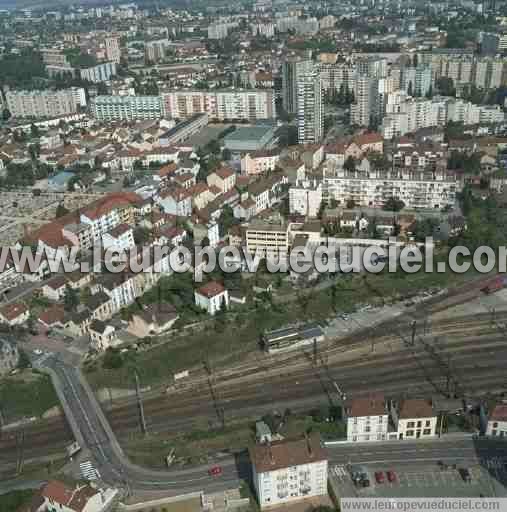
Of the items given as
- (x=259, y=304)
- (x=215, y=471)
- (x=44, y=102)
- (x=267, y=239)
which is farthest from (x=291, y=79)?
(x=215, y=471)

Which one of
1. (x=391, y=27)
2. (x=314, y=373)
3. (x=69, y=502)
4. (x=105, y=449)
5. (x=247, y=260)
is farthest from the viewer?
(x=391, y=27)

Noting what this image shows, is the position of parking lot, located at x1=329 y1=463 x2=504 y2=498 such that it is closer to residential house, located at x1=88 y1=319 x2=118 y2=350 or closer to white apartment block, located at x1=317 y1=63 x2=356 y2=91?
residential house, located at x1=88 y1=319 x2=118 y2=350

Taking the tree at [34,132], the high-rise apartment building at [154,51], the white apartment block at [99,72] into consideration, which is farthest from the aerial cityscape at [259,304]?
the high-rise apartment building at [154,51]

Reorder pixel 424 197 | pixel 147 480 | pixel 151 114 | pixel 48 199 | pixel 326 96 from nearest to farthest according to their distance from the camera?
pixel 147 480
pixel 424 197
pixel 48 199
pixel 151 114
pixel 326 96

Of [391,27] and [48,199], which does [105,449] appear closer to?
[48,199]

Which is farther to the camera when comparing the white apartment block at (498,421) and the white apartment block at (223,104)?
the white apartment block at (223,104)

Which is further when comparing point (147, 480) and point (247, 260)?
point (247, 260)

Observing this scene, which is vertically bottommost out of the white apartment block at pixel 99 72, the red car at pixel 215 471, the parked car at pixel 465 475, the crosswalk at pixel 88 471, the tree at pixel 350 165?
the crosswalk at pixel 88 471

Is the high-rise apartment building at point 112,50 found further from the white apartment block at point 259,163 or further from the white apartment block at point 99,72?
Result: the white apartment block at point 259,163

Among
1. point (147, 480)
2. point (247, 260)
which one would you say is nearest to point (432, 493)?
point (147, 480)
